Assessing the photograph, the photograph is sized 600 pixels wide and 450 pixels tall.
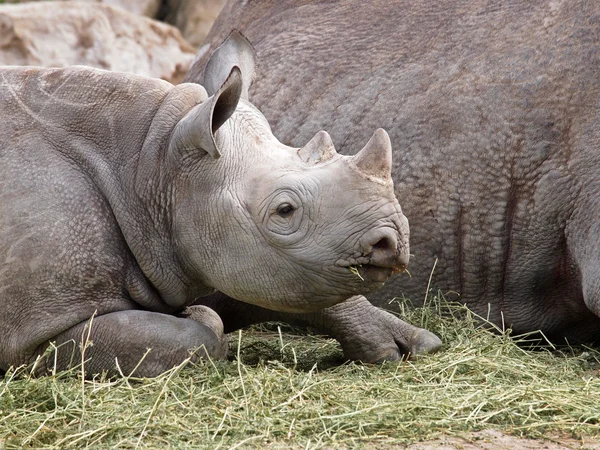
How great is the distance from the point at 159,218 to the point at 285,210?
2.17ft

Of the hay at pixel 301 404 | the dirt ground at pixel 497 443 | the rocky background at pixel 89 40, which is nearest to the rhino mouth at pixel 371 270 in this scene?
the hay at pixel 301 404

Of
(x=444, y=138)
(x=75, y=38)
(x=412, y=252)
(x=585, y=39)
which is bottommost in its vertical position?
(x=75, y=38)

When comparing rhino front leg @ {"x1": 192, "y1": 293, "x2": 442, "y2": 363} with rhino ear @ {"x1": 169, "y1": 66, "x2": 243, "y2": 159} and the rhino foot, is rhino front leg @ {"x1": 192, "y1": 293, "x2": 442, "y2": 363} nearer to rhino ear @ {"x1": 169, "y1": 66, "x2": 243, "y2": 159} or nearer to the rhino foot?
the rhino foot

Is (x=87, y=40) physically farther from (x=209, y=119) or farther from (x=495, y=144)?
(x=209, y=119)

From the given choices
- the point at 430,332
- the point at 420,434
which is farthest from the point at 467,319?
the point at 420,434

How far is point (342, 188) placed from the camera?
506cm

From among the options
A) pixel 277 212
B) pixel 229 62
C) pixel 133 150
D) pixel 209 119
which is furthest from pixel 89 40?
pixel 277 212

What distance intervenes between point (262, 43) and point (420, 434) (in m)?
3.56

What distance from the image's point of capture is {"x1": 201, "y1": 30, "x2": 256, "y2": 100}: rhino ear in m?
6.02

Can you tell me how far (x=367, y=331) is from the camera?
575cm

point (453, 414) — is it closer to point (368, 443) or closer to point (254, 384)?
point (368, 443)

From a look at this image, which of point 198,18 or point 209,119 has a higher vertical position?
point 209,119

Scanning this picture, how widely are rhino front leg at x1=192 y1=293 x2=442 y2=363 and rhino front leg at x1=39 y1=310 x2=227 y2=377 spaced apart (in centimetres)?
70

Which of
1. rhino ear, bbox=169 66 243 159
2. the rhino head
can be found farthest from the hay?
rhino ear, bbox=169 66 243 159
